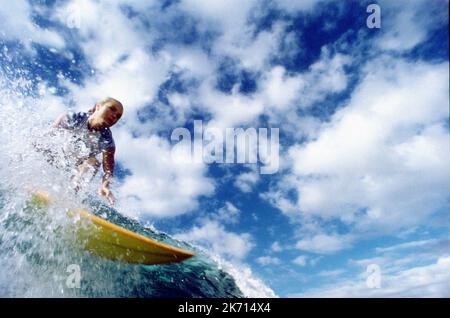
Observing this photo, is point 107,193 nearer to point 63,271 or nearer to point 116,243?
point 116,243

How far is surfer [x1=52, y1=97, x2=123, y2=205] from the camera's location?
283 inches

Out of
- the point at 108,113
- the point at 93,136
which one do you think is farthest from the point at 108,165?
the point at 108,113

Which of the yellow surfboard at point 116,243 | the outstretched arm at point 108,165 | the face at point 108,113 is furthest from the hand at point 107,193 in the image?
the face at point 108,113

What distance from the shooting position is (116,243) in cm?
658

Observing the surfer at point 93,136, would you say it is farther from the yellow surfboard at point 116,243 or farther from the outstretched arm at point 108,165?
the yellow surfboard at point 116,243

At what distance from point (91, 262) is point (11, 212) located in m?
2.24

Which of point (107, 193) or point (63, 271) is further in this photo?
point (107, 193)

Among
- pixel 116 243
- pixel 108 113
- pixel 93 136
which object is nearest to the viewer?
pixel 116 243

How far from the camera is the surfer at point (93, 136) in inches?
283

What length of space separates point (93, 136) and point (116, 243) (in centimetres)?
238

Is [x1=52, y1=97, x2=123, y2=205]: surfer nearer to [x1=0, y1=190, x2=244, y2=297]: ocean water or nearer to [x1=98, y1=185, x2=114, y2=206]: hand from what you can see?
[x1=98, y1=185, x2=114, y2=206]: hand

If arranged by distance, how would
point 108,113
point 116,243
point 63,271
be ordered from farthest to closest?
point 108,113
point 116,243
point 63,271
